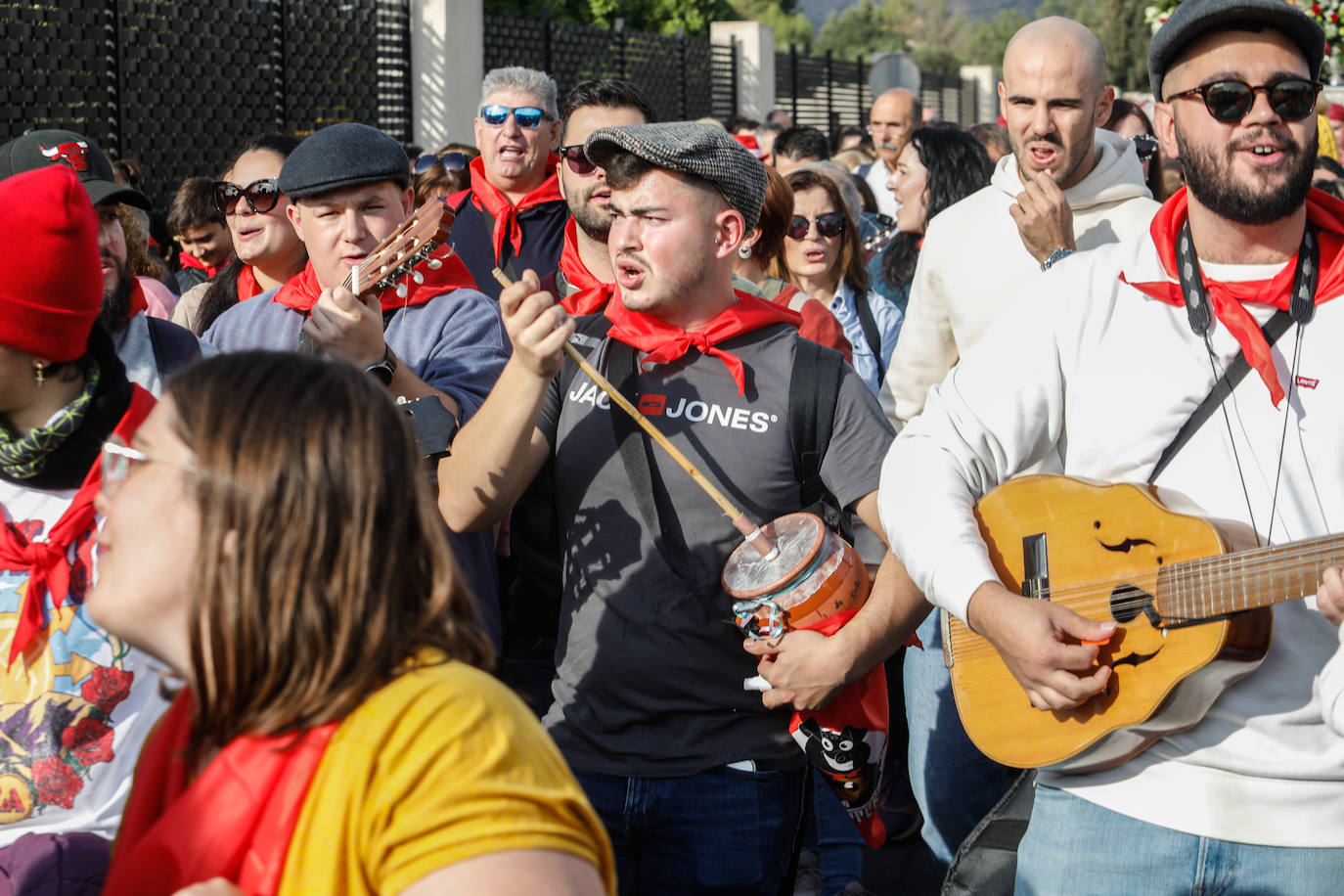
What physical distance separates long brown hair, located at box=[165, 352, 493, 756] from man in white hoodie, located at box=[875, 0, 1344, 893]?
1.36m

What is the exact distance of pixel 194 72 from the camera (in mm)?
11977

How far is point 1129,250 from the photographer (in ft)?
9.40

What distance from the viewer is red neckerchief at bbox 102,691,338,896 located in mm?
1596

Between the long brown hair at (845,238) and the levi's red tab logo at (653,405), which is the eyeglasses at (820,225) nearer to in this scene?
the long brown hair at (845,238)

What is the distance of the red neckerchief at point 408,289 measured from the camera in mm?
3680

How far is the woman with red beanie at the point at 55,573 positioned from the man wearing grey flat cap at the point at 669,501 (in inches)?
32.1

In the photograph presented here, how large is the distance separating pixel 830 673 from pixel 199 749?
4.93 ft

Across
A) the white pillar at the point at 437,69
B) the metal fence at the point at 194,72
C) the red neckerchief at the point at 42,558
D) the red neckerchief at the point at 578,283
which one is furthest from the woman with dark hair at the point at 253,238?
the white pillar at the point at 437,69

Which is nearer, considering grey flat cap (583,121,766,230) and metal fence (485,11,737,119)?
grey flat cap (583,121,766,230)

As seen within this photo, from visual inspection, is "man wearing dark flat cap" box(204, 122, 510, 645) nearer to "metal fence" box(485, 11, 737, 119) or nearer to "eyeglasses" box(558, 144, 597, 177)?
"eyeglasses" box(558, 144, 597, 177)

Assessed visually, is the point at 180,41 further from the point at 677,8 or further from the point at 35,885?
the point at 677,8

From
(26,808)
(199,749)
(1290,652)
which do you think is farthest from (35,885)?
(1290,652)

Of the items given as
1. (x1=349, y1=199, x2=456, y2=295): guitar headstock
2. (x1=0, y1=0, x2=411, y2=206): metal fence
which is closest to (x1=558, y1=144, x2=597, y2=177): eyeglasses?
(x1=349, y1=199, x2=456, y2=295): guitar headstock

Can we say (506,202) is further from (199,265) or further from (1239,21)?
(1239,21)
